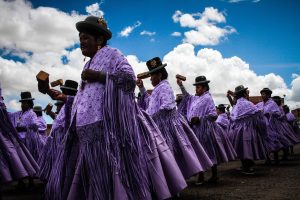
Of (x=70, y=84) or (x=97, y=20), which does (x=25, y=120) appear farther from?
(x=97, y=20)

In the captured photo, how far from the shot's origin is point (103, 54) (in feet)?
12.7

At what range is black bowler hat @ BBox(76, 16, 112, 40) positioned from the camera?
385 centimetres

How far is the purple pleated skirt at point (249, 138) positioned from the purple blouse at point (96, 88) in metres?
6.45

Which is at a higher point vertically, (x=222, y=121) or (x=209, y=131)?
(x=222, y=121)

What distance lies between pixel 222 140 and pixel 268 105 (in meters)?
4.68

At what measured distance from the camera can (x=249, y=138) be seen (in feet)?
30.8

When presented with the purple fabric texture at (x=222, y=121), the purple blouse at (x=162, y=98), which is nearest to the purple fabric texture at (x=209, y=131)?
the purple blouse at (x=162, y=98)

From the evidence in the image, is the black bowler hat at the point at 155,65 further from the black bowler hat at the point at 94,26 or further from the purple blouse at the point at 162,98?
the black bowler hat at the point at 94,26

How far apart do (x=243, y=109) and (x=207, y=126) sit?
2057mm

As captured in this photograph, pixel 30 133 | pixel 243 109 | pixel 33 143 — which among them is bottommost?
pixel 33 143

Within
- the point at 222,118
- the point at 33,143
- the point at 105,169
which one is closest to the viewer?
the point at 105,169

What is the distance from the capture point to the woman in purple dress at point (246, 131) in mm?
9320

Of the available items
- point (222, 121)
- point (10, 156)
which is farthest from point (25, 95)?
point (222, 121)

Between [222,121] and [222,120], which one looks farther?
[222,120]
